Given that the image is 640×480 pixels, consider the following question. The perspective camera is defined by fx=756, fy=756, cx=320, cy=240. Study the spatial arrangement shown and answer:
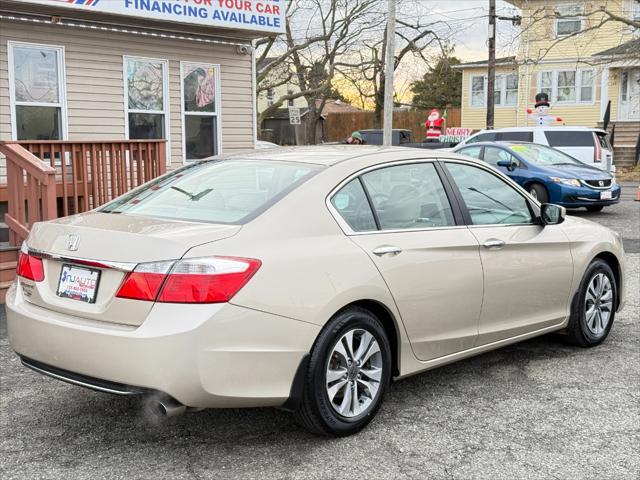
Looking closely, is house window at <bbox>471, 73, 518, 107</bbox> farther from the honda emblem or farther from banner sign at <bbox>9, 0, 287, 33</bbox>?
the honda emblem

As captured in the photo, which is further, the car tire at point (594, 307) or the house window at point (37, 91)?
the house window at point (37, 91)

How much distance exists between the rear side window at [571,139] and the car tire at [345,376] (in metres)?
16.0

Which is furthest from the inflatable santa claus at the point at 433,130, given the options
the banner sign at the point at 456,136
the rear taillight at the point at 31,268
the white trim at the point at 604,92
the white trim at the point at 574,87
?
the rear taillight at the point at 31,268

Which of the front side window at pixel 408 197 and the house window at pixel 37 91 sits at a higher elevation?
the house window at pixel 37 91

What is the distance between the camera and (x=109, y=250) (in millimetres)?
3580

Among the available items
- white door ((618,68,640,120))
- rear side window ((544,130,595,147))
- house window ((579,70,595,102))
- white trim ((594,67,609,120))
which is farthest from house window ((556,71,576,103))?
rear side window ((544,130,595,147))

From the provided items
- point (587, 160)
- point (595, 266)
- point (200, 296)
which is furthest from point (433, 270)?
point (587, 160)

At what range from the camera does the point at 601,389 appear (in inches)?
188

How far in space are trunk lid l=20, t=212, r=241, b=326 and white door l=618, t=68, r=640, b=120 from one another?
1266 inches

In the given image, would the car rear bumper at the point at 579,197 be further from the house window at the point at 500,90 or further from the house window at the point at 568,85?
the house window at the point at 500,90

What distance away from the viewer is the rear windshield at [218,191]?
13.0ft

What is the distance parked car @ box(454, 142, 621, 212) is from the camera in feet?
47.2

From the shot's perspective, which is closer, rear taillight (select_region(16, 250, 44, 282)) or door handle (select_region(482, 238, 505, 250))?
rear taillight (select_region(16, 250, 44, 282))

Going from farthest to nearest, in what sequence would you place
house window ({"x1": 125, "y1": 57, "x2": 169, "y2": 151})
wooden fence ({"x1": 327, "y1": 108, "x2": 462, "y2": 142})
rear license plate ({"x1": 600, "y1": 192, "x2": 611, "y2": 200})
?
1. wooden fence ({"x1": 327, "y1": 108, "x2": 462, "y2": 142})
2. rear license plate ({"x1": 600, "y1": 192, "x2": 611, "y2": 200})
3. house window ({"x1": 125, "y1": 57, "x2": 169, "y2": 151})
